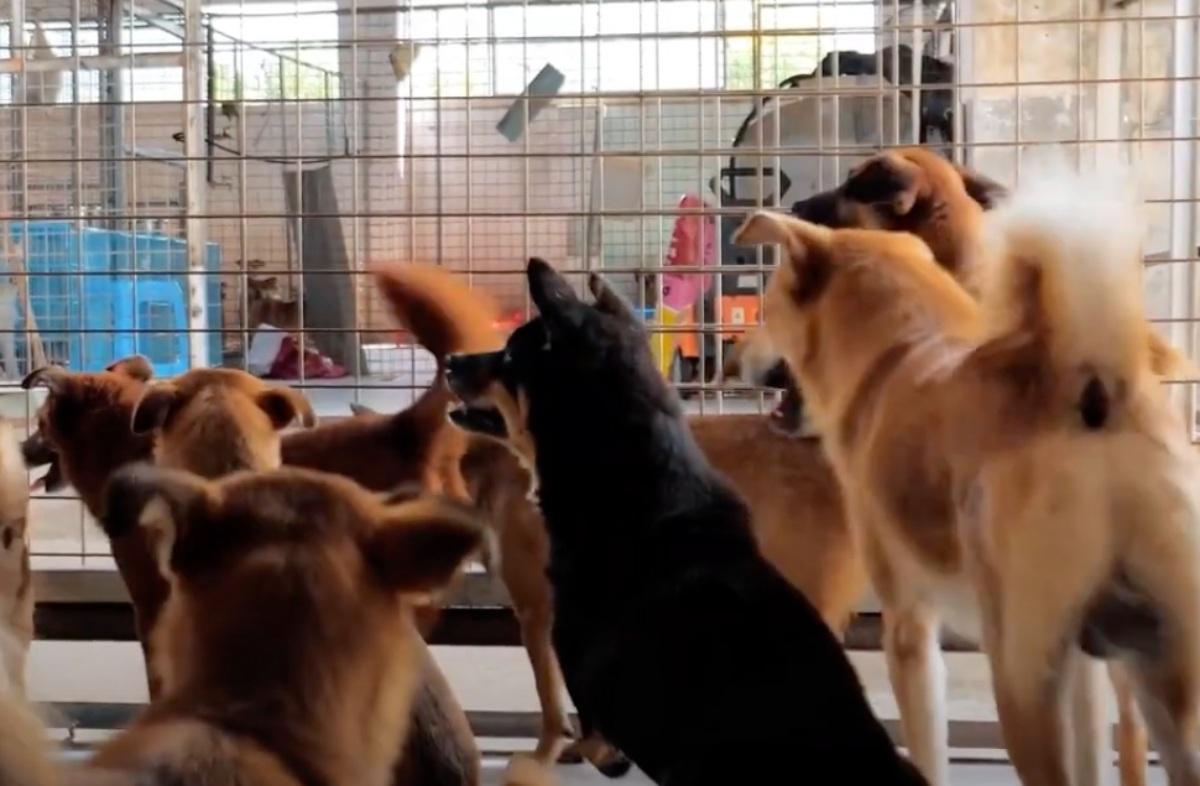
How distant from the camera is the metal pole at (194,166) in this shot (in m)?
3.09

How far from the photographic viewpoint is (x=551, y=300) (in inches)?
70.6

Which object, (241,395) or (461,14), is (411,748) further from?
(461,14)

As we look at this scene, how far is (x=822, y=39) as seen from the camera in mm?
3420

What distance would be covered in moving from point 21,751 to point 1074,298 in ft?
3.78

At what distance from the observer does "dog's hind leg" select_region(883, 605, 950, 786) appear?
6.42ft

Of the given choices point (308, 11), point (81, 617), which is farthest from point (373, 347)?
point (81, 617)

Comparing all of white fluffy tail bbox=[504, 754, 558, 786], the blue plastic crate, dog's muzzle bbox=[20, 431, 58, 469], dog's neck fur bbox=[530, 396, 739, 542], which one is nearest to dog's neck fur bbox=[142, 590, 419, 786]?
white fluffy tail bbox=[504, 754, 558, 786]

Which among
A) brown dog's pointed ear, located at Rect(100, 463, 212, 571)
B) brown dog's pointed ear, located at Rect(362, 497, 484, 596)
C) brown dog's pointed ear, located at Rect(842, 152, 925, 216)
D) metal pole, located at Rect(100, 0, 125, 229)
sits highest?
metal pole, located at Rect(100, 0, 125, 229)

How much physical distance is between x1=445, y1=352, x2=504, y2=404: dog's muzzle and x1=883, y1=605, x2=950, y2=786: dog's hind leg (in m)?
0.63

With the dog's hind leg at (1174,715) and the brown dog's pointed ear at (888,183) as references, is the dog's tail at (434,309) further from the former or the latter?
the dog's hind leg at (1174,715)

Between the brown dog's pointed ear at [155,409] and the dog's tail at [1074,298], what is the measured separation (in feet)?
3.95

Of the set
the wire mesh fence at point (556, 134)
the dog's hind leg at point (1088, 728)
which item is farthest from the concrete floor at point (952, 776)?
the wire mesh fence at point (556, 134)

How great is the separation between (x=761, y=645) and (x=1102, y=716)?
0.57m

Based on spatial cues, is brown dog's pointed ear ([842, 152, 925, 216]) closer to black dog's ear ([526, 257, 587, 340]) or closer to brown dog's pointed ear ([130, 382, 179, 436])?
black dog's ear ([526, 257, 587, 340])
